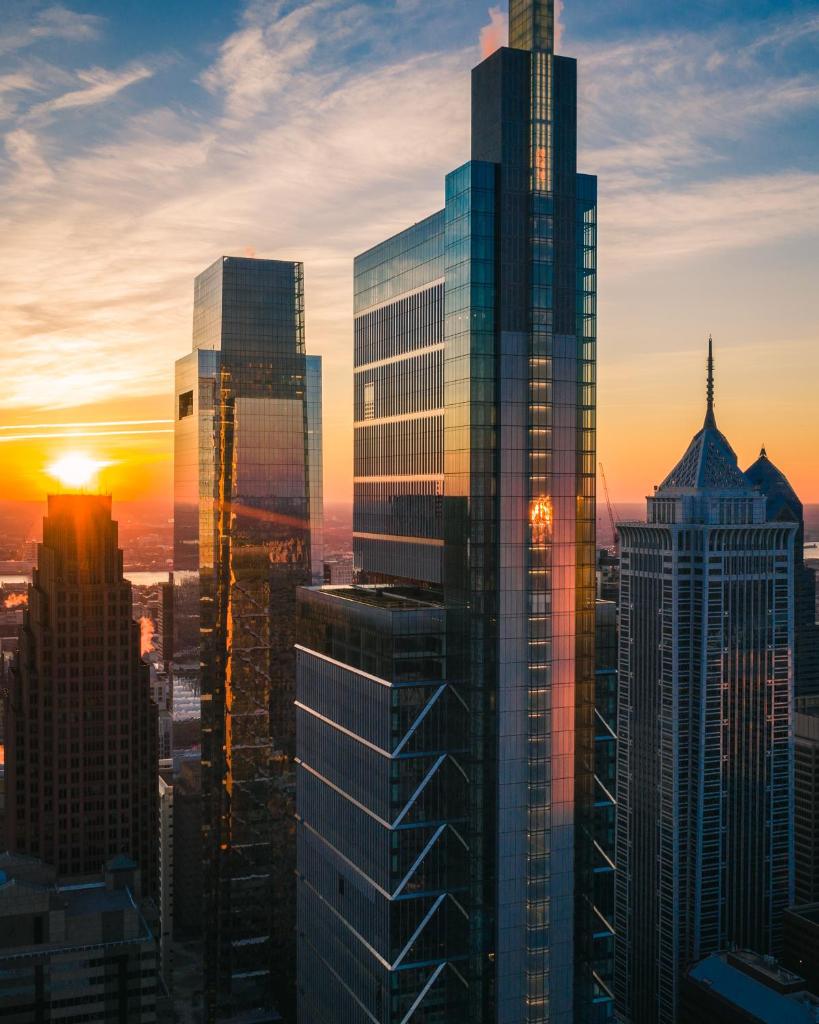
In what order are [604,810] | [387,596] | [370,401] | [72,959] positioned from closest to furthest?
1. [604,810]
2. [387,596]
3. [370,401]
4. [72,959]

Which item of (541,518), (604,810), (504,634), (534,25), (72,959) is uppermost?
(534,25)

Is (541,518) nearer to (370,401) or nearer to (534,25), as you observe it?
(370,401)

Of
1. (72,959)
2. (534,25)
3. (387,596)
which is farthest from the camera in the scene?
(72,959)

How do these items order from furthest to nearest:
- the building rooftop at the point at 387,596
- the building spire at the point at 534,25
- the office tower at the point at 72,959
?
the office tower at the point at 72,959
the building rooftop at the point at 387,596
the building spire at the point at 534,25

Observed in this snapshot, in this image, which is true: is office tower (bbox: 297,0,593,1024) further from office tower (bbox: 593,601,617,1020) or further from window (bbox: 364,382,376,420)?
window (bbox: 364,382,376,420)

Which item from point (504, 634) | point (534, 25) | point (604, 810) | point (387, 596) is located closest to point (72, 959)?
point (387, 596)

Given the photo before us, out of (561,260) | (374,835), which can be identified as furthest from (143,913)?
(561,260)

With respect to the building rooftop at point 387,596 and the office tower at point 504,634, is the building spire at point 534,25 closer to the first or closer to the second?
the office tower at point 504,634

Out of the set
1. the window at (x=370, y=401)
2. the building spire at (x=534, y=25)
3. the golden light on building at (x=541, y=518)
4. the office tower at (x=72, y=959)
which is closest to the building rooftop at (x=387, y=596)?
the golden light on building at (x=541, y=518)
